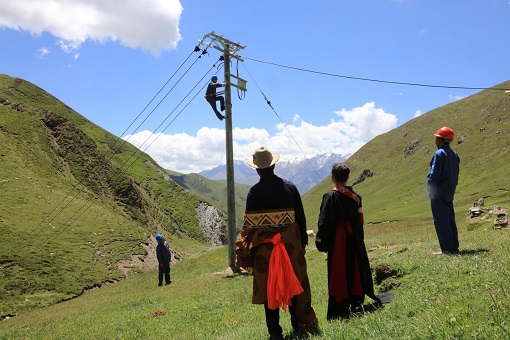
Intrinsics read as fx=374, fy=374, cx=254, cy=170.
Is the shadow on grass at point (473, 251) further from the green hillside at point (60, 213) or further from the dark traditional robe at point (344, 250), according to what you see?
the green hillside at point (60, 213)

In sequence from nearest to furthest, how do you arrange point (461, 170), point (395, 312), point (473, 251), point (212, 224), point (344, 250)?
1. point (395, 312)
2. point (344, 250)
3. point (473, 251)
4. point (212, 224)
5. point (461, 170)

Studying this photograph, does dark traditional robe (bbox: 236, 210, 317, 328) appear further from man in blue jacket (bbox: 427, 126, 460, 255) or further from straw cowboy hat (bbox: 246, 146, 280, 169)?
man in blue jacket (bbox: 427, 126, 460, 255)

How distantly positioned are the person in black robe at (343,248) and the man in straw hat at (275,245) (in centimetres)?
69

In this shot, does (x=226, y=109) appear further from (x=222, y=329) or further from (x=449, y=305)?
(x=449, y=305)

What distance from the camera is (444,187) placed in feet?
31.4

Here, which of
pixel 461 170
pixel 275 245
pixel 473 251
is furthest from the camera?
pixel 461 170

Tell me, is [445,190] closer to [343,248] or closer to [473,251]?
[473,251]

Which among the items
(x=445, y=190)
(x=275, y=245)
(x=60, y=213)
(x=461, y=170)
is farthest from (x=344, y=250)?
(x=461, y=170)

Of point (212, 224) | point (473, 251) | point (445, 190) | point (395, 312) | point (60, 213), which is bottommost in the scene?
point (395, 312)

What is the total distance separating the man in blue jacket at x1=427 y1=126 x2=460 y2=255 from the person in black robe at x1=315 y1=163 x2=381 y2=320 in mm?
3564

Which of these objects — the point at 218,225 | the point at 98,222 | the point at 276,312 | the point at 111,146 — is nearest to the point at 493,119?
the point at 218,225

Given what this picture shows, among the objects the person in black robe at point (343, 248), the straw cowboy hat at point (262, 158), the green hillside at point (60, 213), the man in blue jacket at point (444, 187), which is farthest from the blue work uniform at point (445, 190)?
the green hillside at point (60, 213)

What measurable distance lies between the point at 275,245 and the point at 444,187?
5.65 meters

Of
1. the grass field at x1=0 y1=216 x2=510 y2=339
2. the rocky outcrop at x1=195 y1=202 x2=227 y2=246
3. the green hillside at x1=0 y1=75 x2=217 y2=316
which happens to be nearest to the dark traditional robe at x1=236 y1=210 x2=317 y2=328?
the grass field at x1=0 y1=216 x2=510 y2=339
